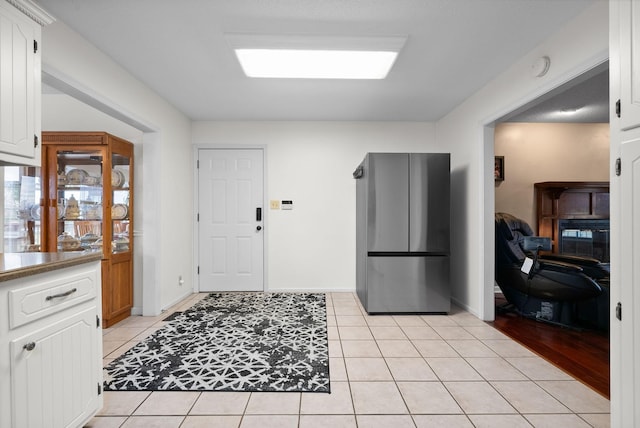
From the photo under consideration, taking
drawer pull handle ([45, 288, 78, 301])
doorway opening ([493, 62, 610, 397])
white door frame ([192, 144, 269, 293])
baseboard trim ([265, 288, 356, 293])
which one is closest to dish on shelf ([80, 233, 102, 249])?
white door frame ([192, 144, 269, 293])

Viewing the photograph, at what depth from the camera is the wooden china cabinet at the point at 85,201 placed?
321cm

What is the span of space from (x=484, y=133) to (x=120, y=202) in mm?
4024

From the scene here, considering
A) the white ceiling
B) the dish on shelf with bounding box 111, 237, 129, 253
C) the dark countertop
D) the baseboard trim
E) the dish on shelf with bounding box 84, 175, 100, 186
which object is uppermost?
the white ceiling

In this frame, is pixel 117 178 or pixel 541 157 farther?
pixel 541 157

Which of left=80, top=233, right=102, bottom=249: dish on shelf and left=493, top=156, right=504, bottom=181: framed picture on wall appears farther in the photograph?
left=493, top=156, right=504, bottom=181: framed picture on wall

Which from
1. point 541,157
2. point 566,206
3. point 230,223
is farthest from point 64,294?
point 566,206

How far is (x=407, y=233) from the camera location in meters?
3.71

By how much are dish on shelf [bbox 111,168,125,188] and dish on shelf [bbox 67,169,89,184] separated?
0.23 m

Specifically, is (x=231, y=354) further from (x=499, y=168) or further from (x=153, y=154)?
(x=499, y=168)

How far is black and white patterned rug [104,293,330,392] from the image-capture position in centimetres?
222

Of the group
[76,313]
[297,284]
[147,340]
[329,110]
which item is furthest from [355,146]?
[76,313]

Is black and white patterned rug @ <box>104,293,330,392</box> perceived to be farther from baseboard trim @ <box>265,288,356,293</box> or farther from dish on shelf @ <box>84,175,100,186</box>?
dish on shelf @ <box>84,175,100,186</box>

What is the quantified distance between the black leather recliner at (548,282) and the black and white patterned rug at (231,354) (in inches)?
86.4

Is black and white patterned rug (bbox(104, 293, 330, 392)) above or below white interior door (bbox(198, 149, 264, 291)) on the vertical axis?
below
